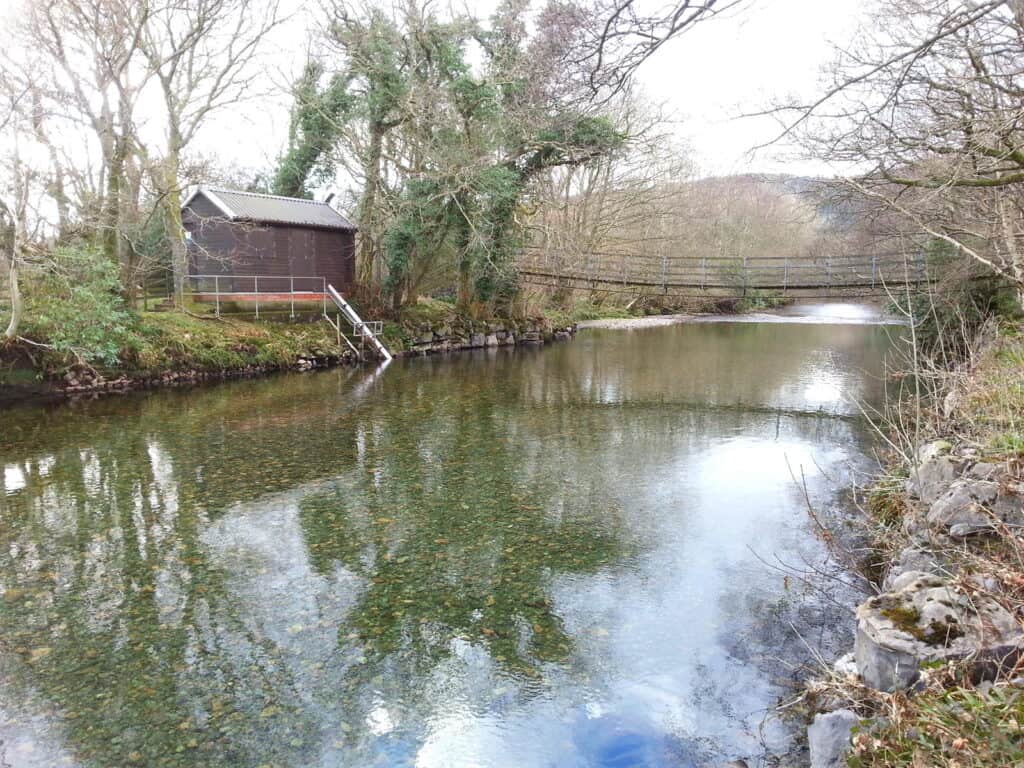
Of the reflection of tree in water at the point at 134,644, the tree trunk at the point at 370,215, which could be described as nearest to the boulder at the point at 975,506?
the reflection of tree in water at the point at 134,644

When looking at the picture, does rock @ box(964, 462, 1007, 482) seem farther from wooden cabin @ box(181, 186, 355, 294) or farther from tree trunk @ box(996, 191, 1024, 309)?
wooden cabin @ box(181, 186, 355, 294)

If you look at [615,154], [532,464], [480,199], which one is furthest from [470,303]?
[532,464]

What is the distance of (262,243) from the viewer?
19406mm

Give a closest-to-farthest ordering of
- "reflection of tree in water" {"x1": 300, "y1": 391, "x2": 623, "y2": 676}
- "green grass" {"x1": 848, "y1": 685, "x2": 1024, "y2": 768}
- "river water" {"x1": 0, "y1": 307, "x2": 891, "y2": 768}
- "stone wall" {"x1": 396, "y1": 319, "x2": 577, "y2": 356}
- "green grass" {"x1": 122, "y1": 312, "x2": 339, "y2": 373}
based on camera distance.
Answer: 1. "green grass" {"x1": 848, "y1": 685, "x2": 1024, "y2": 768}
2. "river water" {"x1": 0, "y1": 307, "x2": 891, "y2": 768}
3. "reflection of tree in water" {"x1": 300, "y1": 391, "x2": 623, "y2": 676}
4. "green grass" {"x1": 122, "y1": 312, "x2": 339, "y2": 373}
5. "stone wall" {"x1": 396, "y1": 319, "x2": 577, "y2": 356}

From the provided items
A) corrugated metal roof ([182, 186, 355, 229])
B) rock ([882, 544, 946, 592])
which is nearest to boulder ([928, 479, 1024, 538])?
rock ([882, 544, 946, 592])

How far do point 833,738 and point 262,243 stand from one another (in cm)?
1914

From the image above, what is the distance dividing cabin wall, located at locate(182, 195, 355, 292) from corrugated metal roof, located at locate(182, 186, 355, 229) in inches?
8.9

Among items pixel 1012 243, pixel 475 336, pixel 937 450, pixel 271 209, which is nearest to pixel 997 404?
pixel 937 450

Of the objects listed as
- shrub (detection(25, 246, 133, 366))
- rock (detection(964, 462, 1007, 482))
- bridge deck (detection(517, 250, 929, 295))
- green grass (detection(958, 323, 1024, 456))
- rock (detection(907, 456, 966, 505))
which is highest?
bridge deck (detection(517, 250, 929, 295))

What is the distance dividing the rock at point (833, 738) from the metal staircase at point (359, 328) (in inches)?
641

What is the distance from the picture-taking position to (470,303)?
2230 cm

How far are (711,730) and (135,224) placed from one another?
15.2 meters

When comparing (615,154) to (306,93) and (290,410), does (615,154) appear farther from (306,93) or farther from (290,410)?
(290,410)

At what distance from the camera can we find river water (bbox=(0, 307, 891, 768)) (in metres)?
3.57
